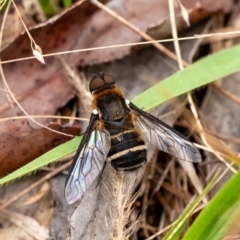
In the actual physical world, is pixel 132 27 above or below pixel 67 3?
below

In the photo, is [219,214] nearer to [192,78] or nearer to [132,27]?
[192,78]

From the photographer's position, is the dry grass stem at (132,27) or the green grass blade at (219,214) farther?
the dry grass stem at (132,27)

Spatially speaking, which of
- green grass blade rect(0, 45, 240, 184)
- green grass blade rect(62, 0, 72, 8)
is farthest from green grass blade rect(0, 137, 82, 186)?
green grass blade rect(62, 0, 72, 8)

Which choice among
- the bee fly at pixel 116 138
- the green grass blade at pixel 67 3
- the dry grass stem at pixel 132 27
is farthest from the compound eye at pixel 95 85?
the green grass blade at pixel 67 3

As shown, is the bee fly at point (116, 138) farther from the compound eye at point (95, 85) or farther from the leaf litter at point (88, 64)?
the leaf litter at point (88, 64)

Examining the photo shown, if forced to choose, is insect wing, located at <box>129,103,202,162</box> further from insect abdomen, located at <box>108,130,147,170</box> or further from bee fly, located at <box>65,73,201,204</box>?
insect abdomen, located at <box>108,130,147,170</box>

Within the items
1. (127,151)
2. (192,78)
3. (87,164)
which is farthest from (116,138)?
(192,78)

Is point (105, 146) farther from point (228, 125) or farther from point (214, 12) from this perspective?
point (214, 12)
